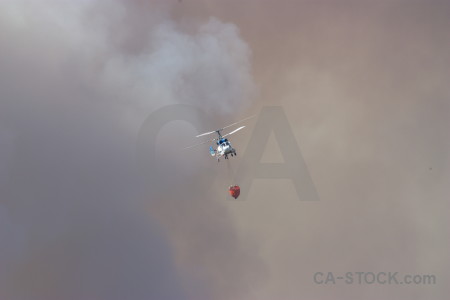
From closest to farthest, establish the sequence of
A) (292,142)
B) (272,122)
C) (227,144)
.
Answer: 1. (227,144)
2. (272,122)
3. (292,142)

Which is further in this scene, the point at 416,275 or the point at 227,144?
the point at 416,275

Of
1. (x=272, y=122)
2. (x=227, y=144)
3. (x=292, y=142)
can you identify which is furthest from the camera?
(x=292, y=142)

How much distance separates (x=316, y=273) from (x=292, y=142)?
21.5 m

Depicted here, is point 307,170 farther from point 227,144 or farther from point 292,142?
point 227,144

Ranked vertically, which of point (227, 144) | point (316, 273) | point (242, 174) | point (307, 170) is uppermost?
point (307, 170)

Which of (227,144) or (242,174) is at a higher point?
(242,174)

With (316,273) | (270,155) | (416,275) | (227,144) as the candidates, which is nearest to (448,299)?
(416,275)

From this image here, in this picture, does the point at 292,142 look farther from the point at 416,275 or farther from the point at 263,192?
the point at 416,275

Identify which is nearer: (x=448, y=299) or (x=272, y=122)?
(x=272, y=122)

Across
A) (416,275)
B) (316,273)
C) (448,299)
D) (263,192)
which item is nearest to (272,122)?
(263,192)

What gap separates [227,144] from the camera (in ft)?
214

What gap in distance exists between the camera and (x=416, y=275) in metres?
100

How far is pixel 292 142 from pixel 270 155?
5271 millimetres

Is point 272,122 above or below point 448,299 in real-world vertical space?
above
